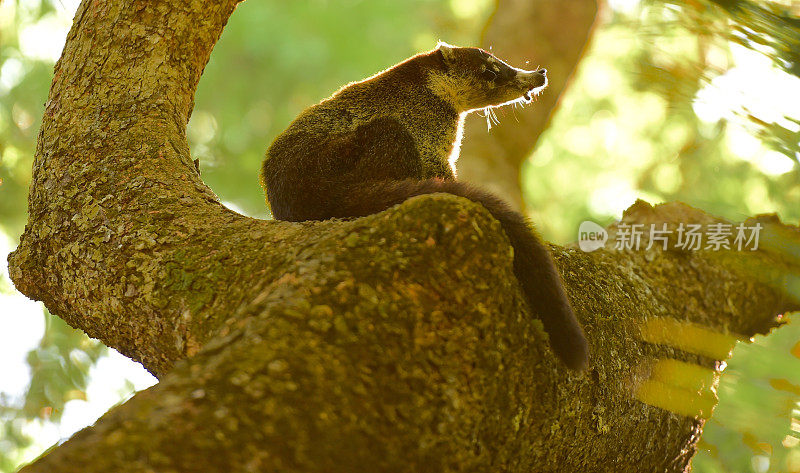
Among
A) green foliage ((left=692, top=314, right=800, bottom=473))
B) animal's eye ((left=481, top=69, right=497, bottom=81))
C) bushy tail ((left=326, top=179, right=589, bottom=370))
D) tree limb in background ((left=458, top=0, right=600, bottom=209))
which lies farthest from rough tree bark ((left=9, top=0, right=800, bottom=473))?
tree limb in background ((left=458, top=0, right=600, bottom=209))

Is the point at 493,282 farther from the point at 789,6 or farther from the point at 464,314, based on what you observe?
the point at 789,6

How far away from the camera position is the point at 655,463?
2697 mm

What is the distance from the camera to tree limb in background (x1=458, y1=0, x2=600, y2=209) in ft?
22.8

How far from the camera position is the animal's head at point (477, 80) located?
15.1ft

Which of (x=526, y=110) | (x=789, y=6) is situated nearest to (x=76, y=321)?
(x=789, y=6)

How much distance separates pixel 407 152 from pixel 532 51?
418cm

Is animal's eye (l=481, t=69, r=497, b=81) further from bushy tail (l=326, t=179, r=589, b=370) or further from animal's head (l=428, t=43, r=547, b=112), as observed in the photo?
bushy tail (l=326, t=179, r=589, b=370)

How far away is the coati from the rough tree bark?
18 cm

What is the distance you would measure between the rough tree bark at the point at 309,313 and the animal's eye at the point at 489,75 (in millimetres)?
1776

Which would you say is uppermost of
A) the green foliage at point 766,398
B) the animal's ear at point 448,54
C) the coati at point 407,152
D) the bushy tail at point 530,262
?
the animal's ear at point 448,54

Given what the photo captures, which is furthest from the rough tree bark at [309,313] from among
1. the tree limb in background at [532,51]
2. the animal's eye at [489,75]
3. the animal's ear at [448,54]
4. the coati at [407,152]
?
the tree limb in background at [532,51]

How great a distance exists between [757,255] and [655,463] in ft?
4.68

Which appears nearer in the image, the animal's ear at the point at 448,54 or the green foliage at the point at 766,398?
the green foliage at the point at 766,398

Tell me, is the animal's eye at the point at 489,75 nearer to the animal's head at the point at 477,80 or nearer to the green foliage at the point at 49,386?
the animal's head at the point at 477,80
